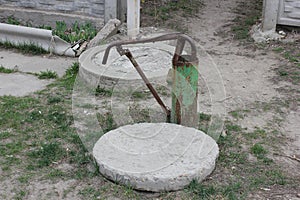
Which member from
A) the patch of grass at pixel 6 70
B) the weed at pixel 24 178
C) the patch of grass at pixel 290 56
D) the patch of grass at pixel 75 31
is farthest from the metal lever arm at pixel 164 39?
the patch of grass at pixel 75 31

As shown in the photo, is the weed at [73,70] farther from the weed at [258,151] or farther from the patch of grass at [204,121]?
the weed at [258,151]

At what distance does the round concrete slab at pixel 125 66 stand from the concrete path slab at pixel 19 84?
1.76ft

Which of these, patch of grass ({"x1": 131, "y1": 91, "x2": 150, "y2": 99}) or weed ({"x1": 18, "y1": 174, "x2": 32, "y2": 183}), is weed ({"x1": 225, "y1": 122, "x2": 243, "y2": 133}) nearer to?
patch of grass ({"x1": 131, "y1": 91, "x2": 150, "y2": 99})

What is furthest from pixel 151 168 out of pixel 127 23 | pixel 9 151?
pixel 127 23

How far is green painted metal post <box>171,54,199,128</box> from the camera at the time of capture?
377cm

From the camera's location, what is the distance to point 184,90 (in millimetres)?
3857

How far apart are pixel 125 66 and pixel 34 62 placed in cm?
155

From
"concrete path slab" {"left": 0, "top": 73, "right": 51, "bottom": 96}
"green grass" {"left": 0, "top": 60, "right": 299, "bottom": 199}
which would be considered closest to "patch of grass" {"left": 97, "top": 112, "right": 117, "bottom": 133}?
"green grass" {"left": 0, "top": 60, "right": 299, "bottom": 199}

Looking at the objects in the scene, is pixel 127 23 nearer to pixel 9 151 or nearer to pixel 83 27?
pixel 83 27

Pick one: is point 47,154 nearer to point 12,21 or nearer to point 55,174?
point 55,174

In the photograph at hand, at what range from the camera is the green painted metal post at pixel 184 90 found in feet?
12.4

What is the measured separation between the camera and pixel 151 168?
3.31m

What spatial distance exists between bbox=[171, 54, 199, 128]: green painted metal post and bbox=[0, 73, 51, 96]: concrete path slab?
198cm

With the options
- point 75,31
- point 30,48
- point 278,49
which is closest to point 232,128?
point 278,49
